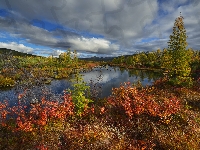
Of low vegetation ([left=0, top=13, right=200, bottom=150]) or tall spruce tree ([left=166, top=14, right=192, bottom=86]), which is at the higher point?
tall spruce tree ([left=166, top=14, right=192, bottom=86])

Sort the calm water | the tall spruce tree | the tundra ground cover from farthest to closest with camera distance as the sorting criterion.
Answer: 1. the tall spruce tree
2. the calm water
3. the tundra ground cover

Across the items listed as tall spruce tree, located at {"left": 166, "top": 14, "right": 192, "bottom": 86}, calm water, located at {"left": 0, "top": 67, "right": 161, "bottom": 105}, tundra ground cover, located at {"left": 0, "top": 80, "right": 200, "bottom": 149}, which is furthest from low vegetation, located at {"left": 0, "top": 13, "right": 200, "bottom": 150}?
tall spruce tree, located at {"left": 166, "top": 14, "right": 192, "bottom": 86}

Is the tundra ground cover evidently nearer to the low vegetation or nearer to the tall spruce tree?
the low vegetation

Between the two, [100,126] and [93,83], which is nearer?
[100,126]

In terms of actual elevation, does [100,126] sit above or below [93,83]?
below

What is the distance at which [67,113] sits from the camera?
14562 mm

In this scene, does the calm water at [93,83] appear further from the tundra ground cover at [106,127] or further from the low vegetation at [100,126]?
the tundra ground cover at [106,127]

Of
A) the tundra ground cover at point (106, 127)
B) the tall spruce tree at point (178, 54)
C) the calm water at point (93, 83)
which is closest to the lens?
→ the tundra ground cover at point (106, 127)

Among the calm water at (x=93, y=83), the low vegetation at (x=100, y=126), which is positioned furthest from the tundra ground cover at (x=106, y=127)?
the calm water at (x=93, y=83)

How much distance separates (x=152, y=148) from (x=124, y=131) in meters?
2.44

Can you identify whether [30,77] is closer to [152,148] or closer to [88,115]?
[88,115]

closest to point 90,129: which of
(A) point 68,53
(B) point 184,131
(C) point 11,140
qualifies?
(C) point 11,140

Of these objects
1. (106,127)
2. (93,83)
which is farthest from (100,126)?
(93,83)

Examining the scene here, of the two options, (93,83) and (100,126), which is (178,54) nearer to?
(93,83)
